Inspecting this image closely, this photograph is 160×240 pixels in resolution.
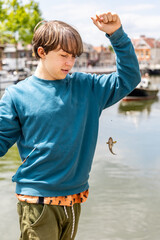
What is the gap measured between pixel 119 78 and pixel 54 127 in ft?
0.85

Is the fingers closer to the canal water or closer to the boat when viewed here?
the canal water

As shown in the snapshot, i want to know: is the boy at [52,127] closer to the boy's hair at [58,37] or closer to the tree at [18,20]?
the boy's hair at [58,37]

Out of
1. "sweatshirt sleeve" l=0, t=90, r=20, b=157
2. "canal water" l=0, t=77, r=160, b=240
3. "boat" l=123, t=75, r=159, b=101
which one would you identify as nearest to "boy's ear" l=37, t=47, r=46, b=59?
"sweatshirt sleeve" l=0, t=90, r=20, b=157

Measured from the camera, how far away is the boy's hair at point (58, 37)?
99cm

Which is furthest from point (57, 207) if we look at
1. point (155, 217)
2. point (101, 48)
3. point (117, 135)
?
point (101, 48)

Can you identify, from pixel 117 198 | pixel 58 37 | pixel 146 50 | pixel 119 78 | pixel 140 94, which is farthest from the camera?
pixel 146 50

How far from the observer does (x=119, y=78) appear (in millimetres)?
1094

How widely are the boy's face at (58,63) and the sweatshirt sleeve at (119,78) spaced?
0.12 metres

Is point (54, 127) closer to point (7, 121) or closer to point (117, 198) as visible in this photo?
point (7, 121)

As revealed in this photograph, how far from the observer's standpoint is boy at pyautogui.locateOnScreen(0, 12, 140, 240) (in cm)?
101

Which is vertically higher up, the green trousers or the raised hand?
the raised hand

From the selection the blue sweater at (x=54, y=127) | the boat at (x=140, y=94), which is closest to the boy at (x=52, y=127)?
the blue sweater at (x=54, y=127)

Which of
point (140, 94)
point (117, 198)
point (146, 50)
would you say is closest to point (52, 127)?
point (117, 198)

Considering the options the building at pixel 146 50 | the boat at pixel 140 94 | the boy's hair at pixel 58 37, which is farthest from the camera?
the building at pixel 146 50
